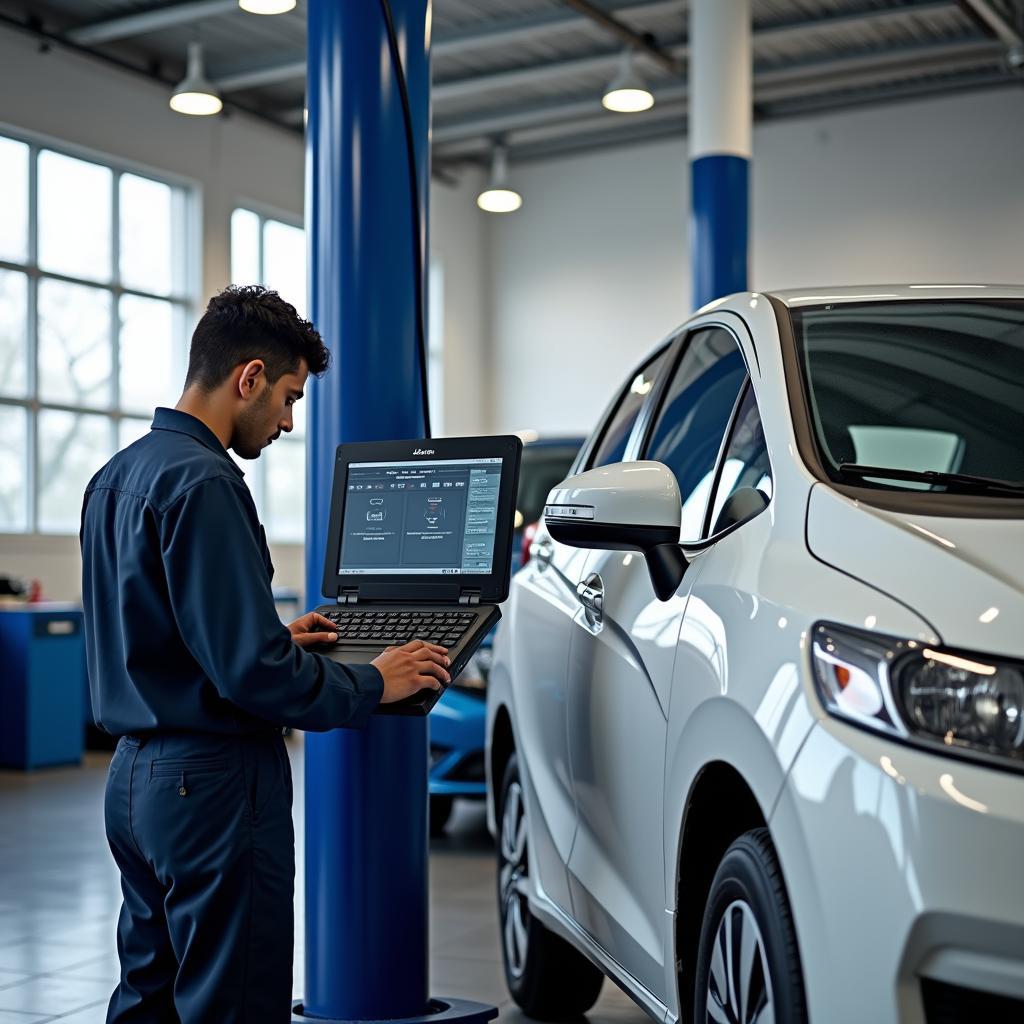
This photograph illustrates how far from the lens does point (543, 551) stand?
3.67m

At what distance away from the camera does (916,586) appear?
186 cm

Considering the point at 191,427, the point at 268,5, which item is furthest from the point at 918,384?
the point at 268,5

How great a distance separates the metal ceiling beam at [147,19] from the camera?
1223 centimetres

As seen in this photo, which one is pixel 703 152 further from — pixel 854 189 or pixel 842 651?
pixel 842 651

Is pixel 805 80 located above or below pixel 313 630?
above

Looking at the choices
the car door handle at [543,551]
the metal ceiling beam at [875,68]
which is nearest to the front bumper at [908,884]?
the car door handle at [543,551]

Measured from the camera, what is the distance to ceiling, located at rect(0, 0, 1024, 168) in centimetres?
1269

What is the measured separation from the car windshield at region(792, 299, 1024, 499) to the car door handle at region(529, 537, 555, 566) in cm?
102

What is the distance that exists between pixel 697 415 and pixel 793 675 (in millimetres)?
1096

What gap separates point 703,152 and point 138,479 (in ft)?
29.0

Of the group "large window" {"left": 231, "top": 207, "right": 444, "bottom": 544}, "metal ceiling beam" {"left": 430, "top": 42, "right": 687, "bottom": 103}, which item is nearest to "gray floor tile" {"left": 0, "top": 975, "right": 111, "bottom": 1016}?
"large window" {"left": 231, "top": 207, "right": 444, "bottom": 544}

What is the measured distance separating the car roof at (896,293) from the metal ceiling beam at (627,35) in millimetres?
9884

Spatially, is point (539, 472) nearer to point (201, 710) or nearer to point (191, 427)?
point (191, 427)

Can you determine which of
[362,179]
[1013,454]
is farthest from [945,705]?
[362,179]
